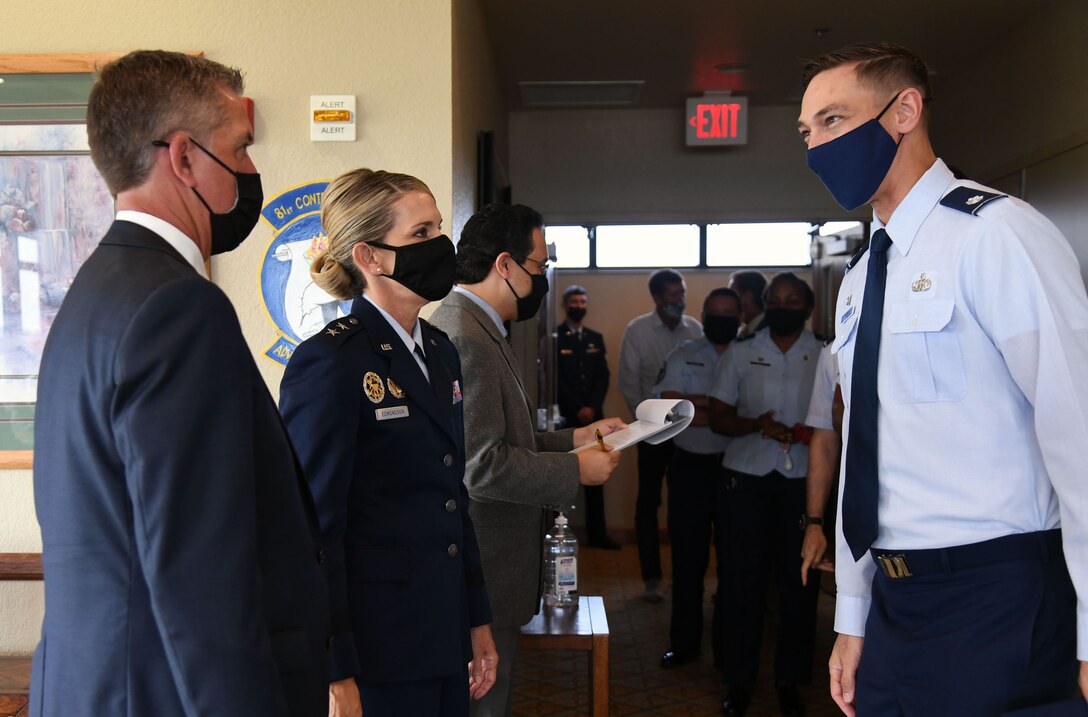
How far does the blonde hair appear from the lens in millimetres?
1763

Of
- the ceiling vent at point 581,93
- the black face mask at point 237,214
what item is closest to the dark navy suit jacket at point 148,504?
the black face mask at point 237,214

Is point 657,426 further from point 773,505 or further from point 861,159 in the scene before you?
point 773,505

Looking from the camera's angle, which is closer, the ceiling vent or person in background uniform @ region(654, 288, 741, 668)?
person in background uniform @ region(654, 288, 741, 668)

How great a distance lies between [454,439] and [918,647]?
2.85 ft

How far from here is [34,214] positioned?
2662 mm

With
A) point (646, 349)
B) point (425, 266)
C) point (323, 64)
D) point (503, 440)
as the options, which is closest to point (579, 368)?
point (646, 349)

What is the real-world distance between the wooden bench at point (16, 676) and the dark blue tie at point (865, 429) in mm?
2171

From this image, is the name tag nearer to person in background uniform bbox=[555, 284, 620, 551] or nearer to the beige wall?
the beige wall

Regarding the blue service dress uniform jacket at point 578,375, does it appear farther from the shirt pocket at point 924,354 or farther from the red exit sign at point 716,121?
the shirt pocket at point 924,354

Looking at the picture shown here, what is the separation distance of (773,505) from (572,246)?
3945mm

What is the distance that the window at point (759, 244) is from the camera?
6.96 meters

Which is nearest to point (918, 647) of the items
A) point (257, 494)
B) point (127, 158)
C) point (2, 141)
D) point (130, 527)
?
point (257, 494)

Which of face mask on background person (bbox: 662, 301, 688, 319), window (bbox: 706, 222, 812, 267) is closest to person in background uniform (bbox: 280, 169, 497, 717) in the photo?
face mask on background person (bbox: 662, 301, 688, 319)

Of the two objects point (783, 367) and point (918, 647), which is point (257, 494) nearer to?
point (918, 647)
